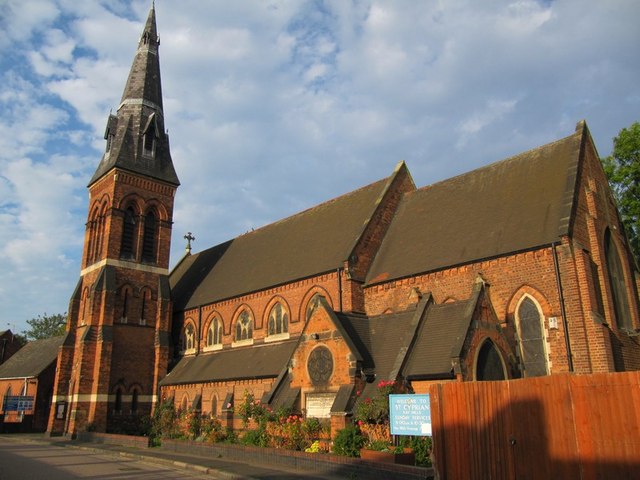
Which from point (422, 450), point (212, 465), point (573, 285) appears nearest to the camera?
point (422, 450)

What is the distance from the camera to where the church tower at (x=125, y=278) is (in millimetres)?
33188

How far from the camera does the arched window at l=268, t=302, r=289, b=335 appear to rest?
29438 millimetres

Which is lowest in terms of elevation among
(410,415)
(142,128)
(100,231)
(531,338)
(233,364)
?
(410,415)

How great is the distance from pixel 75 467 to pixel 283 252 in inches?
690

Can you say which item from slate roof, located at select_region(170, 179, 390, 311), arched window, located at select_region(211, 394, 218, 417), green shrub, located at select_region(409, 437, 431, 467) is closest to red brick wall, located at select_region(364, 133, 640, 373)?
slate roof, located at select_region(170, 179, 390, 311)

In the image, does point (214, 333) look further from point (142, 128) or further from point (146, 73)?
point (146, 73)

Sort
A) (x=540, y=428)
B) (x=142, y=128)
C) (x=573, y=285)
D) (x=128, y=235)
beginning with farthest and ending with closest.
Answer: (x=142, y=128), (x=128, y=235), (x=573, y=285), (x=540, y=428)

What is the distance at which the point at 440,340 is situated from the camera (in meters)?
19.2

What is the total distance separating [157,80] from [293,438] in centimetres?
3235

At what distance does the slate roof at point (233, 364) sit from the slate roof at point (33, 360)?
13724 mm

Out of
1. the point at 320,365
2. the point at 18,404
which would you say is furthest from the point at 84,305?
the point at 320,365

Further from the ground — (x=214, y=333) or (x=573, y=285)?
(x=214, y=333)

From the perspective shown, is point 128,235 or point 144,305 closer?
point 144,305

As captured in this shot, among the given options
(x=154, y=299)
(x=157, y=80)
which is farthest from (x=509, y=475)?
(x=157, y=80)
